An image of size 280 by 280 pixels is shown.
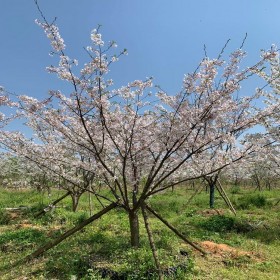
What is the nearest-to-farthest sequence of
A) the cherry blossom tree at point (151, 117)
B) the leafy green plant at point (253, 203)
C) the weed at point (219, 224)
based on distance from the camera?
the cherry blossom tree at point (151, 117)
the weed at point (219, 224)
the leafy green plant at point (253, 203)

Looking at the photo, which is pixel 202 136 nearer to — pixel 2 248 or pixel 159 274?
pixel 159 274

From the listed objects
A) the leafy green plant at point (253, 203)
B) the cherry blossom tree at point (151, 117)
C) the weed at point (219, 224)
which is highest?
the cherry blossom tree at point (151, 117)

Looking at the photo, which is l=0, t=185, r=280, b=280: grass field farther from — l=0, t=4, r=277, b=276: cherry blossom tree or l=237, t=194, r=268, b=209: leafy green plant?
l=237, t=194, r=268, b=209: leafy green plant

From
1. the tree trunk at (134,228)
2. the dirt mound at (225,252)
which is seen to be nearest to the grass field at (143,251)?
the dirt mound at (225,252)

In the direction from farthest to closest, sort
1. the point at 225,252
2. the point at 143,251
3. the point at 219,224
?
the point at 219,224, the point at 225,252, the point at 143,251

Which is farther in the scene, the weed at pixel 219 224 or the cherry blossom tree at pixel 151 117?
the weed at pixel 219 224

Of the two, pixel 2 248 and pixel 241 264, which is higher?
pixel 2 248

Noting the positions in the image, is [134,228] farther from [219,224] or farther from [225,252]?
[219,224]

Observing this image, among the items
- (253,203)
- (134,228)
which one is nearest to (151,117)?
(134,228)

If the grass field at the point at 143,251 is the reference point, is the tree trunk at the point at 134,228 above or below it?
above

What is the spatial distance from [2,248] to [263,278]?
7.34 meters

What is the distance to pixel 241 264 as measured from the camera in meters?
8.27

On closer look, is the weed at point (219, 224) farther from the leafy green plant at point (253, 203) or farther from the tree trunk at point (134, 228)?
the leafy green plant at point (253, 203)

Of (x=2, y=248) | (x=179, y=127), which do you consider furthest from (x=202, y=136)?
(x=2, y=248)
